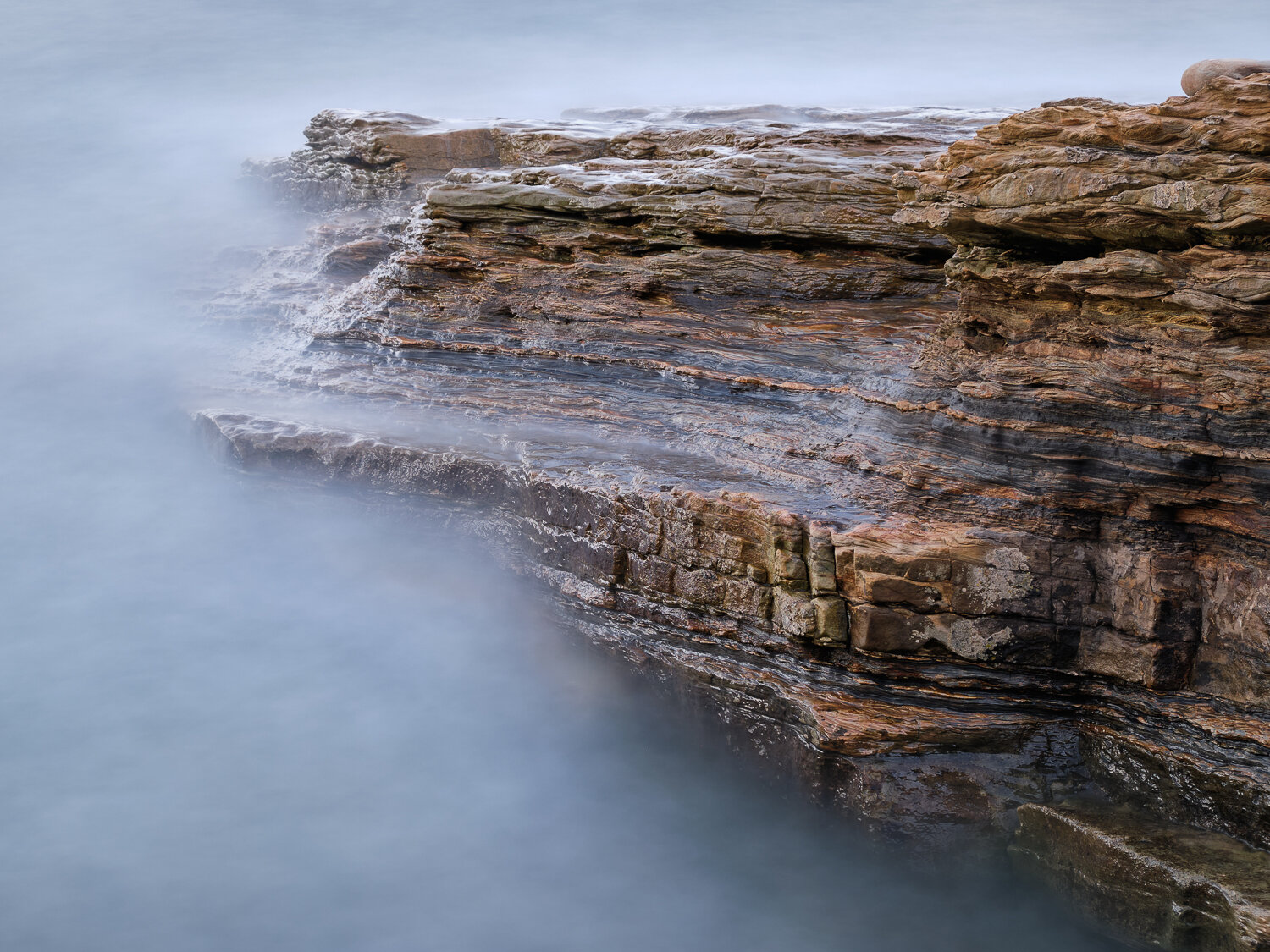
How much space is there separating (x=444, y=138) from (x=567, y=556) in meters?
7.18

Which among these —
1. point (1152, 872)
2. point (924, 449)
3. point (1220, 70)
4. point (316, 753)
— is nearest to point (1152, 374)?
point (924, 449)

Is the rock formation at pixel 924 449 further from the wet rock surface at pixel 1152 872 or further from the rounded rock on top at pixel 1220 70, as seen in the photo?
the rounded rock on top at pixel 1220 70

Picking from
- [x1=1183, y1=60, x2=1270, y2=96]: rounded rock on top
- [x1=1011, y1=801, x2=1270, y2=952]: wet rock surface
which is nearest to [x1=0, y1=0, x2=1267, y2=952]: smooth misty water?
[x1=1011, y1=801, x2=1270, y2=952]: wet rock surface

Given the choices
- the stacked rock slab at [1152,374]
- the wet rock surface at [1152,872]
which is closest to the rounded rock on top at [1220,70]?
the stacked rock slab at [1152,374]

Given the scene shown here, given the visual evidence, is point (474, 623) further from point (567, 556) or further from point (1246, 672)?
point (1246, 672)

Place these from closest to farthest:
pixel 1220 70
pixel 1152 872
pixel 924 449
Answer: pixel 1152 872 → pixel 1220 70 → pixel 924 449

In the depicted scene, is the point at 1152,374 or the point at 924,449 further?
the point at 924,449

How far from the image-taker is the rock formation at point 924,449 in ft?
18.6

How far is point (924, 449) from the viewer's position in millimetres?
6879

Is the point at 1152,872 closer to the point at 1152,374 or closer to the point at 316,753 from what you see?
the point at 1152,374

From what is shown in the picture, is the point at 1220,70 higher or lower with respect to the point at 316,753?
higher

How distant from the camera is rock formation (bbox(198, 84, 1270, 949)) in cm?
566

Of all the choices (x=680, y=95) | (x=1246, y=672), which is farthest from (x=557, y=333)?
→ (x=680, y=95)

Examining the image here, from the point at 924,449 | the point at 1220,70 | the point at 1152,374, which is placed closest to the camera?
the point at 1220,70
